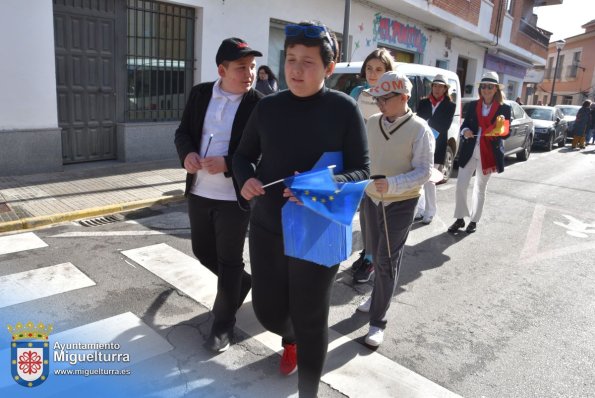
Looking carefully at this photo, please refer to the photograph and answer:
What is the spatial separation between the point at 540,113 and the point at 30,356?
17234 mm

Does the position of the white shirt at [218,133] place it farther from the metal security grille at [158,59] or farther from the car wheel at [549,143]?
the car wheel at [549,143]

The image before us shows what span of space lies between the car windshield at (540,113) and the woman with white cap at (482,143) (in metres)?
11.9

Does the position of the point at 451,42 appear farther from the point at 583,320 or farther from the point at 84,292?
the point at 84,292

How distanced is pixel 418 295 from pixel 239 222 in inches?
79.2

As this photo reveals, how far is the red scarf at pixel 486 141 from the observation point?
575cm

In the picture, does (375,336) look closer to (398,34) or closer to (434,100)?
(434,100)

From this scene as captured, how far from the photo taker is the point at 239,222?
3.07 meters

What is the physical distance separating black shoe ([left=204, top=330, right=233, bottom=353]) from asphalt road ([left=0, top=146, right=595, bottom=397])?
67 mm

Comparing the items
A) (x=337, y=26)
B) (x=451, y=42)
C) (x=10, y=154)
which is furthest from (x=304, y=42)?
(x=451, y=42)

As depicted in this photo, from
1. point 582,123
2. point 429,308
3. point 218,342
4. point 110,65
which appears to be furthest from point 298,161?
point 582,123

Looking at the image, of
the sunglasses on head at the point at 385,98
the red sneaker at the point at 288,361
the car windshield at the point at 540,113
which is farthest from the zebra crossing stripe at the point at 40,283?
the car windshield at the point at 540,113

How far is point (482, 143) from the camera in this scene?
230 inches

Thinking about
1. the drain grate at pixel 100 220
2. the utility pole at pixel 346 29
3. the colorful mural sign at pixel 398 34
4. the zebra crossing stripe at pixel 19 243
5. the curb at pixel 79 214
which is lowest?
the zebra crossing stripe at pixel 19 243

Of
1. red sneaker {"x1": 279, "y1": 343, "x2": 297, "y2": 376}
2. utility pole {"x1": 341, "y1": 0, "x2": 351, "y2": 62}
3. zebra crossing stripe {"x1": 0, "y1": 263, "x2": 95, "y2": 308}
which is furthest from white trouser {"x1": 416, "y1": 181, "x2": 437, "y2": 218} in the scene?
utility pole {"x1": 341, "y1": 0, "x2": 351, "y2": 62}
